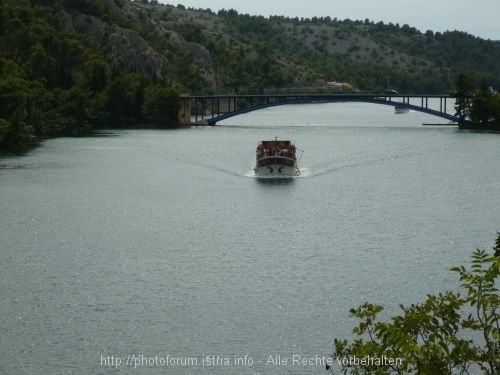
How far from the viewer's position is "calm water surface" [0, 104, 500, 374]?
1805 inches

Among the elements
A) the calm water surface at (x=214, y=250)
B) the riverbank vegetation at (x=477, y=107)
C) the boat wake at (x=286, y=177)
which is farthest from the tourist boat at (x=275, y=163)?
the riverbank vegetation at (x=477, y=107)

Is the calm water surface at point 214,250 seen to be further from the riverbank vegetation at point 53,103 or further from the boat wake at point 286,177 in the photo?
the riverbank vegetation at point 53,103

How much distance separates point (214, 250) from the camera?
66875 mm

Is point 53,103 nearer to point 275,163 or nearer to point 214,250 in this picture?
Answer: point 275,163

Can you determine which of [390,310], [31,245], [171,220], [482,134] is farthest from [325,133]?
[390,310]

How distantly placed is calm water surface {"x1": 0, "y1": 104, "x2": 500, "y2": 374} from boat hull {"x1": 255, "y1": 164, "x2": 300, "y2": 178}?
7.95 feet

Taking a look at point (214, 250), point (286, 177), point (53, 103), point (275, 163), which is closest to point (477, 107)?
point (53, 103)

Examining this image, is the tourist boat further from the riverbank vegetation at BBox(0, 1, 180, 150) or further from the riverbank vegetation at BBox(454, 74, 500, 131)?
the riverbank vegetation at BBox(454, 74, 500, 131)

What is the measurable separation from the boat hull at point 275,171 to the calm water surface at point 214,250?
2.42m

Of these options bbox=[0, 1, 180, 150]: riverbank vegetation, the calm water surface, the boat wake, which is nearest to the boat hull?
the boat wake

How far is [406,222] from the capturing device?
78188 millimetres

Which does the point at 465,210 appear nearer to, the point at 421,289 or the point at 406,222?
the point at 406,222

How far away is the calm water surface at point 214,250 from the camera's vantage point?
1805 inches

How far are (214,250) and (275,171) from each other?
45.0 metres
